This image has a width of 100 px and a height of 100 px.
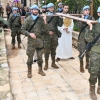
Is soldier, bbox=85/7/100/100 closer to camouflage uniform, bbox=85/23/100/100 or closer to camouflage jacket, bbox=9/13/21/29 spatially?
camouflage uniform, bbox=85/23/100/100

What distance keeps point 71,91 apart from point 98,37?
1483 mm

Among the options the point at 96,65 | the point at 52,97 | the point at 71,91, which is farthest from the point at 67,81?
the point at 96,65

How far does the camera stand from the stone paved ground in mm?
5430

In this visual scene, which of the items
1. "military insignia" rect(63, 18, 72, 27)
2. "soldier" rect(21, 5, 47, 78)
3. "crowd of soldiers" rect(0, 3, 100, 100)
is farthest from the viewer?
"military insignia" rect(63, 18, 72, 27)

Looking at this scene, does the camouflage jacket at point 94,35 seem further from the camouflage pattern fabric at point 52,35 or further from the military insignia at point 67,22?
the military insignia at point 67,22

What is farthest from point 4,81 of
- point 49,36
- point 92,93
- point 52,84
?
point 49,36

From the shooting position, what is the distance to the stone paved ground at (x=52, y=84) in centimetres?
543

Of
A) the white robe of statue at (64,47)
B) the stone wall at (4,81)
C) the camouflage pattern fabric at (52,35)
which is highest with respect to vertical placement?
the camouflage pattern fabric at (52,35)

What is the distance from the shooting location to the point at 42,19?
6.40 m

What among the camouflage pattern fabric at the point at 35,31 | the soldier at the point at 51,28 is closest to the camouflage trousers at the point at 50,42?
the soldier at the point at 51,28

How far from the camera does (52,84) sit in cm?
614

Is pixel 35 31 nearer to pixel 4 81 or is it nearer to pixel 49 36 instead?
pixel 49 36

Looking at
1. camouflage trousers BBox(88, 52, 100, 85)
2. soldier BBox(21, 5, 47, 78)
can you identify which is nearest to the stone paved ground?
camouflage trousers BBox(88, 52, 100, 85)

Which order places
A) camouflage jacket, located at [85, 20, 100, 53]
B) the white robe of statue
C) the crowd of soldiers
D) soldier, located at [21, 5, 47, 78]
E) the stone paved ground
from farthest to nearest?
the white robe of statue
soldier, located at [21, 5, 47, 78]
the stone paved ground
the crowd of soldiers
camouflage jacket, located at [85, 20, 100, 53]
